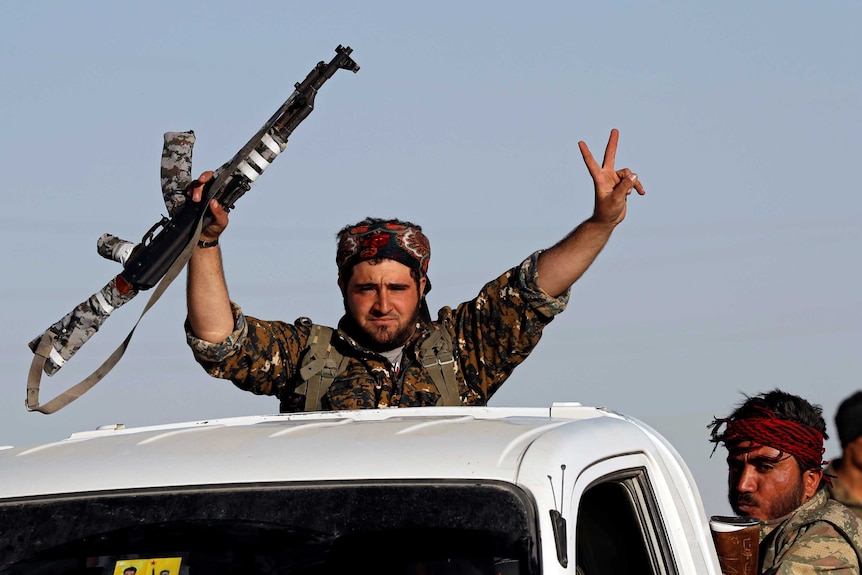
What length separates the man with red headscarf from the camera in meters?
4.57

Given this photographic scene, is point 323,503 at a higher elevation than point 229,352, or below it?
Result: below

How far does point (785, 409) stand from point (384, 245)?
161 centimetres

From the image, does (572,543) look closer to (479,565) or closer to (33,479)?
(479,565)

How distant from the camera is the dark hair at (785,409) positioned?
476 centimetres

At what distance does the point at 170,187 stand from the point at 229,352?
68 centimetres

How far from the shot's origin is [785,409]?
4762mm

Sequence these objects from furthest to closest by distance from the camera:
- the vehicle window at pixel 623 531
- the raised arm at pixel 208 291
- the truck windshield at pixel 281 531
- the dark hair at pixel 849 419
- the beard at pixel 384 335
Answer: the dark hair at pixel 849 419, the beard at pixel 384 335, the raised arm at pixel 208 291, the vehicle window at pixel 623 531, the truck windshield at pixel 281 531

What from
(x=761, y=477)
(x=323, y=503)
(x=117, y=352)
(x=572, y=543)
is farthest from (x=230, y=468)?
(x=761, y=477)

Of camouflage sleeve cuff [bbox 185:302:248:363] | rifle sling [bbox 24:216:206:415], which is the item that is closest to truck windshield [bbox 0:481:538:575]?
rifle sling [bbox 24:216:206:415]

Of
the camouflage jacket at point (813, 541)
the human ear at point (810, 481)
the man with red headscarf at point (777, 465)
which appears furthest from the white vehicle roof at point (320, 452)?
the human ear at point (810, 481)

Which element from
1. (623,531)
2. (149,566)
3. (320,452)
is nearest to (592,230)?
(623,531)

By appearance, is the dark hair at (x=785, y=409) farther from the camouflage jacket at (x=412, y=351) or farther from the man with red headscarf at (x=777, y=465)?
the camouflage jacket at (x=412, y=351)

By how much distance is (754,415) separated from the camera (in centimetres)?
477

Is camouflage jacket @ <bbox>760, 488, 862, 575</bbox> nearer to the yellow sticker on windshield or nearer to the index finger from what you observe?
the index finger
